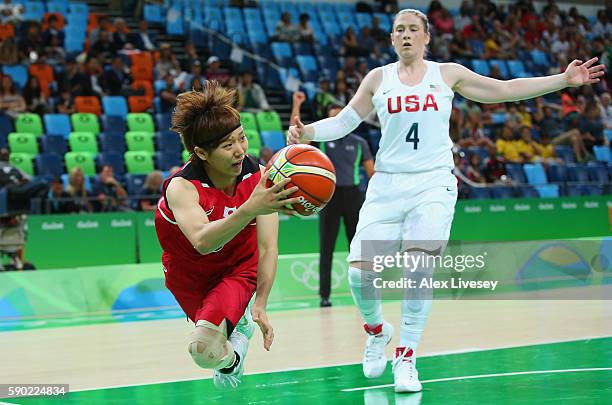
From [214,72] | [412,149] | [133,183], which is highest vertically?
[412,149]

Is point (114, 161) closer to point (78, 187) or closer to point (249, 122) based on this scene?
point (78, 187)

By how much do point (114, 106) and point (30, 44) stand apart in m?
2.07

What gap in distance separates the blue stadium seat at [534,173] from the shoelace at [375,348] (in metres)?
12.7

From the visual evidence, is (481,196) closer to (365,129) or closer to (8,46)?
(365,129)

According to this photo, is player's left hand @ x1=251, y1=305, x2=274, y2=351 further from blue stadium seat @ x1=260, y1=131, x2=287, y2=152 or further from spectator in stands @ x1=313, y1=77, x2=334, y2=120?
spectator in stands @ x1=313, y1=77, x2=334, y2=120

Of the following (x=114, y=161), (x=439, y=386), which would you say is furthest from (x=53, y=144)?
(x=439, y=386)

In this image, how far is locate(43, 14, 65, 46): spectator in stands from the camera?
18.7 m

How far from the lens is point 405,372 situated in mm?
6320

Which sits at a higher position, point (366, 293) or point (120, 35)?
point (366, 293)

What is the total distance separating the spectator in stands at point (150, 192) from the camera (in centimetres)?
1467

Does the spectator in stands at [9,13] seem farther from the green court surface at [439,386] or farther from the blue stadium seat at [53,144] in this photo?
the green court surface at [439,386]

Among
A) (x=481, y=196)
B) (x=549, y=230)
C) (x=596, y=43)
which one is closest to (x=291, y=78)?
(x=481, y=196)

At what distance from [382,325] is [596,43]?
21.5 m

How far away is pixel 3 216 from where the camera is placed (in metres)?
13.2
